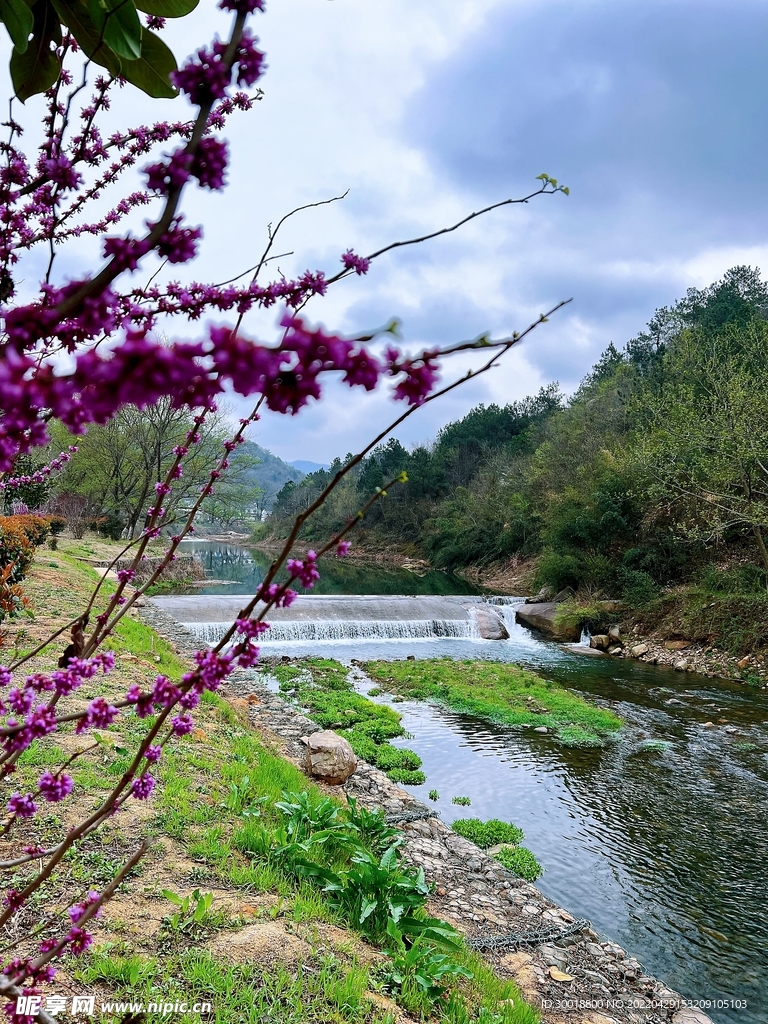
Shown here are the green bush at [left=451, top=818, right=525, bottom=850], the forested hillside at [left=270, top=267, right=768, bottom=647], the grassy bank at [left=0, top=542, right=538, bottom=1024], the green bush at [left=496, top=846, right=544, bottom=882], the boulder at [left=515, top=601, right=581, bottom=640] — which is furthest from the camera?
the boulder at [left=515, top=601, right=581, bottom=640]

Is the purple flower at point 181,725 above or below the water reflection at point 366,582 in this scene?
above

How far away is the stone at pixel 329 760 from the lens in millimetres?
8633

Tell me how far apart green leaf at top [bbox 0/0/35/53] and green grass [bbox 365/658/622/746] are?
41.5 feet

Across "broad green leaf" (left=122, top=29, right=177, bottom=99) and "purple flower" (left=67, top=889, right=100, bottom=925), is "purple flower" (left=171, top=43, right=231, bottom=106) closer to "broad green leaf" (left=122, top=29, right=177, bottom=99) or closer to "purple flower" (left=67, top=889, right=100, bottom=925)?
"broad green leaf" (left=122, top=29, right=177, bottom=99)

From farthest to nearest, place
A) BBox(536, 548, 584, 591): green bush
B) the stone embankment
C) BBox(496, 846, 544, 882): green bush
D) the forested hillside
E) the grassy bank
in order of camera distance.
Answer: BBox(536, 548, 584, 591): green bush
the forested hillside
BBox(496, 846, 544, 882): green bush
the stone embankment
the grassy bank

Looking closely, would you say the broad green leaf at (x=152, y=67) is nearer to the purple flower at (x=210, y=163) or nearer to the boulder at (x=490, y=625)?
the purple flower at (x=210, y=163)

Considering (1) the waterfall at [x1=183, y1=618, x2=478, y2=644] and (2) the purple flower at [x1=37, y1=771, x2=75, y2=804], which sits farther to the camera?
(1) the waterfall at [x1=183, y1=618, x2=478, y2=644]

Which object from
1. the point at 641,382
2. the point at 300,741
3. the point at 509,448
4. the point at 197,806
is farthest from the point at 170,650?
the point at 509,448

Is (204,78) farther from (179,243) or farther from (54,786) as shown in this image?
(54,786)

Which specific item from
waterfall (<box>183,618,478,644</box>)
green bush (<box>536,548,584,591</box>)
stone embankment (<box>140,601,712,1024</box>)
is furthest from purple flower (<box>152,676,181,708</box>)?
green bush (<box>536,548,584,591</box>)

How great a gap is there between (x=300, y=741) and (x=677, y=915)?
227 inches

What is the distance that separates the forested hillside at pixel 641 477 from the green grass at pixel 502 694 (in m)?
7.32

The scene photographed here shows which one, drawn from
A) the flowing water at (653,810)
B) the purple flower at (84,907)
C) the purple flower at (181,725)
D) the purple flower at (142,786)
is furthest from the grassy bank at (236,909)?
the flowing water at (653,810)

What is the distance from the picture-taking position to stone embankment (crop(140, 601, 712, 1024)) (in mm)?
5004
